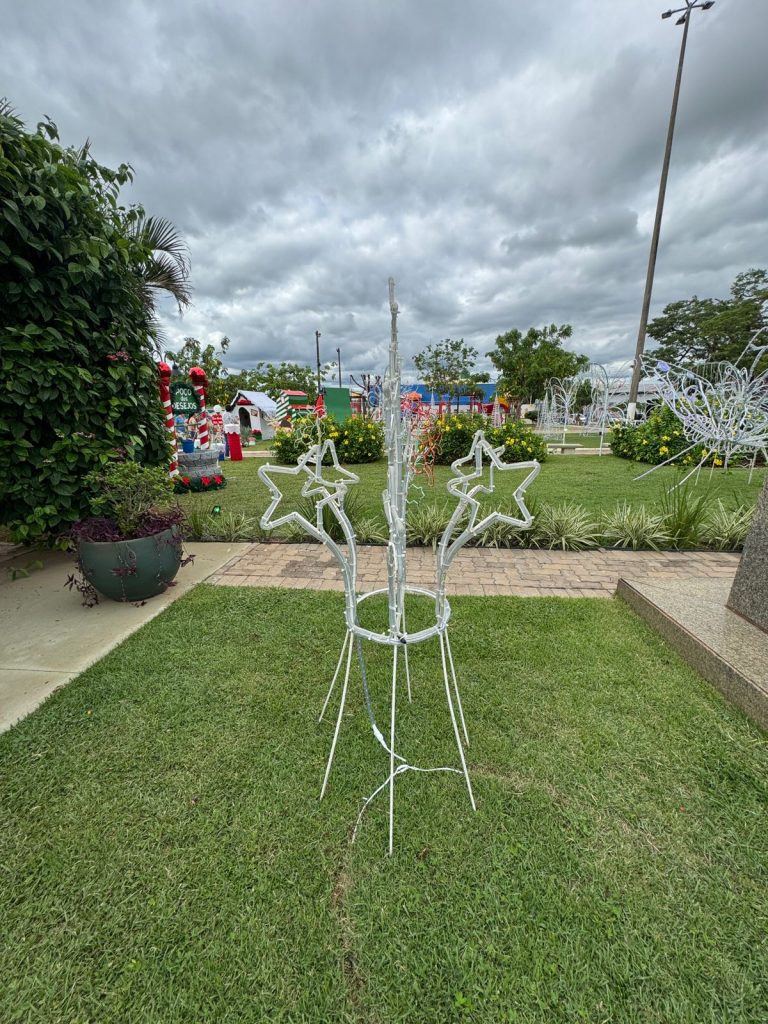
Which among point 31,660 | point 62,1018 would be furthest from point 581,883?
point 31,660

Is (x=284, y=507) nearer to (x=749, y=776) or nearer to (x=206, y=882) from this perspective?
(x=206, y=882)

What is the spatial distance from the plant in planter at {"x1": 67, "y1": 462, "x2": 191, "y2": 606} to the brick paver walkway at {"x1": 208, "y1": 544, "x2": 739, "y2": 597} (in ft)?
2.02

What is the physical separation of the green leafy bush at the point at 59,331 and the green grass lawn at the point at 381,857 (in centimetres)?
183

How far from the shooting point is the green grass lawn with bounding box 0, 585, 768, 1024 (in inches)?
43.0

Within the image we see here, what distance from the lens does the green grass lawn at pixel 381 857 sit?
1093 millimetres

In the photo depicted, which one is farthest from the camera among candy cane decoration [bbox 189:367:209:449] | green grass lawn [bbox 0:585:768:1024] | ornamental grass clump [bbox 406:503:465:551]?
candy cane decoration [bbox 189:367:209:449]

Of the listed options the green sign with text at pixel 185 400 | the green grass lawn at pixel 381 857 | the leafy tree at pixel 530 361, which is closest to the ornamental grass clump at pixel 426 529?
the green grass lawn at pixel 381 857

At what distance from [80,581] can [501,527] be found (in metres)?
4.14

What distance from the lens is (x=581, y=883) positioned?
1325mm

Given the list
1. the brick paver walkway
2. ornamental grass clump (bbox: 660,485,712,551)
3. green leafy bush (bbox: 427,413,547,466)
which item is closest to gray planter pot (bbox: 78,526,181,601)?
the brick paver walkway

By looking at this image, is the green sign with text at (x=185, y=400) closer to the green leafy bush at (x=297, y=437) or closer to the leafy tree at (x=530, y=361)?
the green leafy bush at (x=297, y=437)

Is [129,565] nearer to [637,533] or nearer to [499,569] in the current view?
[499,569]

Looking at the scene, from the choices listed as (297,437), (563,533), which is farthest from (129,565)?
(297,437)

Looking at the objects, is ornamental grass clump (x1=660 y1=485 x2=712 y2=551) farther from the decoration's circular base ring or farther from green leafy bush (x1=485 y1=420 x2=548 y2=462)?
green leafy bush (x1=485 y1=420 x2=548 y2=462)
